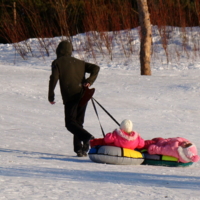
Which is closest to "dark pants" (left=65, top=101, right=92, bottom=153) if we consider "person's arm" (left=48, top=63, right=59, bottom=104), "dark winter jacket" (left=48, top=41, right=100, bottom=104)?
"dark winter jacket" (left=48, top=41, right=100, bottom=104)

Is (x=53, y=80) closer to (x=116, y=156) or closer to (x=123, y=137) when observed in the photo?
(x=123, y=137)

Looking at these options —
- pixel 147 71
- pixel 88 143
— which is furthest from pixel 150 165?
pixel 147 71

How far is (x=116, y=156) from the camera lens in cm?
556

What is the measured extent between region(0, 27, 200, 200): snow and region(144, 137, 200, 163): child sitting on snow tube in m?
0.13

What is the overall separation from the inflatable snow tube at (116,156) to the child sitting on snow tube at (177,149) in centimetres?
22

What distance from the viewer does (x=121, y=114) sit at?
9539mm

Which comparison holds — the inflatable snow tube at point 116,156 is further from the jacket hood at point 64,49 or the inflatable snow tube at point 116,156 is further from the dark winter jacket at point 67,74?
the jacket hood at point 64,49

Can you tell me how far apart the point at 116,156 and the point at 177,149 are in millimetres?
703

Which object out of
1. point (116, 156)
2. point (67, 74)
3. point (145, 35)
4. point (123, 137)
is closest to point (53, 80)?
point (67, 74)

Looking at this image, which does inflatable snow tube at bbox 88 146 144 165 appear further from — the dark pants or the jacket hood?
the jacket hood

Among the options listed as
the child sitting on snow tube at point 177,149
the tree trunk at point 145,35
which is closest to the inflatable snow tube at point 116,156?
the child sitting on snow tube at point 177,149

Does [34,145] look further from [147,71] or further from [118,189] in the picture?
[147,71]

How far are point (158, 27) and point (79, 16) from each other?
5406 millimetres

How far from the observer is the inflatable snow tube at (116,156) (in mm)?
5551
